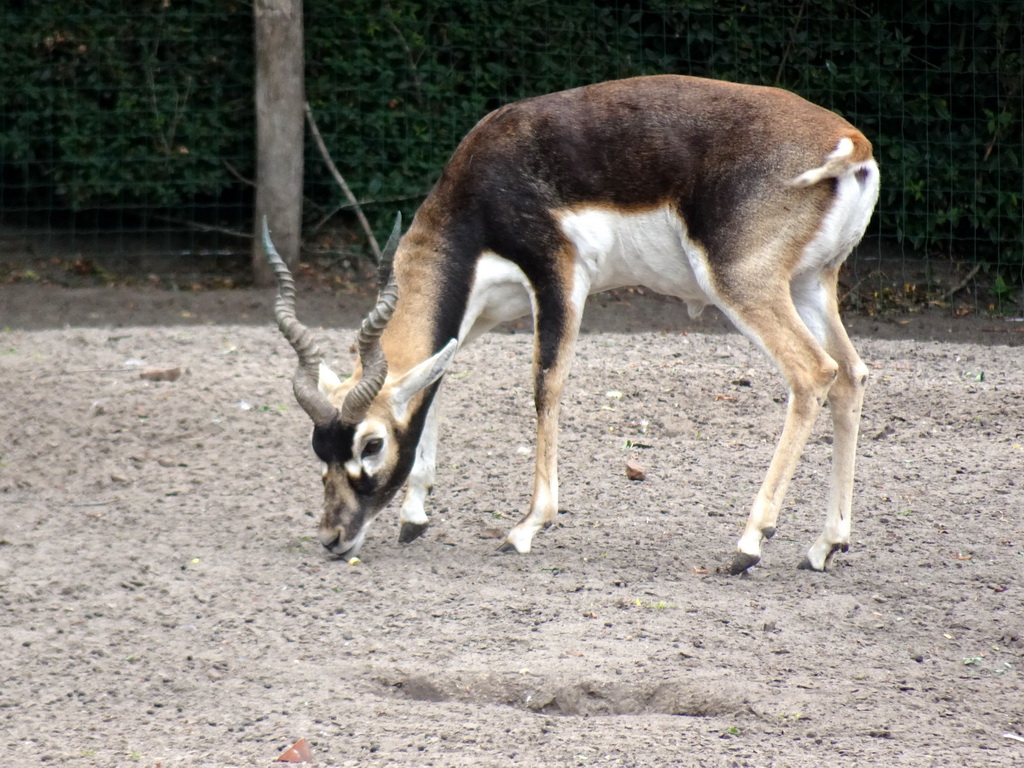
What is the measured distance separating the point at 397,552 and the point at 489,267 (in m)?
1.23

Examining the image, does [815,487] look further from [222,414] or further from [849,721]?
[222,414]

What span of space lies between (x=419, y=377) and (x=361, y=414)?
10.5 inches

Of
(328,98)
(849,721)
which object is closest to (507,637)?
(849,721)

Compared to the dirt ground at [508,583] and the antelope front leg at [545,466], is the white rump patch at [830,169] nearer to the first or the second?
the antelope front leg at [545,466]

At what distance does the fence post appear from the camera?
980cm

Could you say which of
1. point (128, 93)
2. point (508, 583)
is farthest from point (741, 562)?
point (128, 93)

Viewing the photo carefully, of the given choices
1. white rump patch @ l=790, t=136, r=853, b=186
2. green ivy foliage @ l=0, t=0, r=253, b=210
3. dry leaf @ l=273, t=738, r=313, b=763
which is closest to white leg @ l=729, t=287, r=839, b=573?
white rump patch @ l=790, t=136, r=853, b=186

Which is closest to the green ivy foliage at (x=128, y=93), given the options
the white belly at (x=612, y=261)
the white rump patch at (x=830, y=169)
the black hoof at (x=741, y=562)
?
the white belly at (x=612, y=261)

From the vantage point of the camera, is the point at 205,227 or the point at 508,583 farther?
the point at 205,227

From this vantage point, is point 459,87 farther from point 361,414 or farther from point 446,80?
point 361,414

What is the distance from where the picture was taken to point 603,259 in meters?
5.19

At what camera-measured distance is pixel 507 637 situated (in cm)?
422

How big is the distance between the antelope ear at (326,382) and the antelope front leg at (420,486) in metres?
0.43

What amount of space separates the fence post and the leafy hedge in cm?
63
